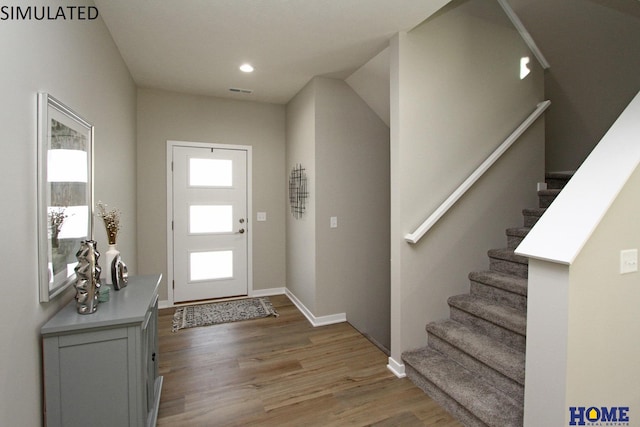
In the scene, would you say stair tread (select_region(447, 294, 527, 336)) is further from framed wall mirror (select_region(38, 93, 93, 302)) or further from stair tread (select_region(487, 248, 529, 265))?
framed wall mirror (select_region(38, 93, 93, 302))

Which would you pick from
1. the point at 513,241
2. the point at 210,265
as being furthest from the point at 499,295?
the point at 210,265

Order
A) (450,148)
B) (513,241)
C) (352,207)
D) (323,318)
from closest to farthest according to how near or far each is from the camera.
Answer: (450,148)
(513,241)
(323,318)
(352,207)

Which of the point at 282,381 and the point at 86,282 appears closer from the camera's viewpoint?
the point at 86,282

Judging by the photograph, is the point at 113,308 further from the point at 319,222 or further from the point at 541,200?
the point at 541,200

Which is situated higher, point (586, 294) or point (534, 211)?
point (534, 211)

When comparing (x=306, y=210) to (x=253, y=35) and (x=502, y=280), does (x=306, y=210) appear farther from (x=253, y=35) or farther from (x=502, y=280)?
(x=502, y=280)

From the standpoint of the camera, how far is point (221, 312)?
12.5 feet

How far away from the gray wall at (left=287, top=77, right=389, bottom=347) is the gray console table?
6.86 feet

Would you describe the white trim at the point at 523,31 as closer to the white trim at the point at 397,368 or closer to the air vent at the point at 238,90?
the air vent at the point at 238,90

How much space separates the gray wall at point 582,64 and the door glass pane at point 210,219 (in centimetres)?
382

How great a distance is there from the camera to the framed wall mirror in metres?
1.42

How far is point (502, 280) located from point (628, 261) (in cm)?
92

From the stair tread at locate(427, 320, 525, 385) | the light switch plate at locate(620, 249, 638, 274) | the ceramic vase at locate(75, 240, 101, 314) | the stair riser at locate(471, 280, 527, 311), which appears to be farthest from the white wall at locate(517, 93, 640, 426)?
the ceramic vase at locate(75, 240, 101, 314)

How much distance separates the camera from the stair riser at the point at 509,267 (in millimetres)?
2533
